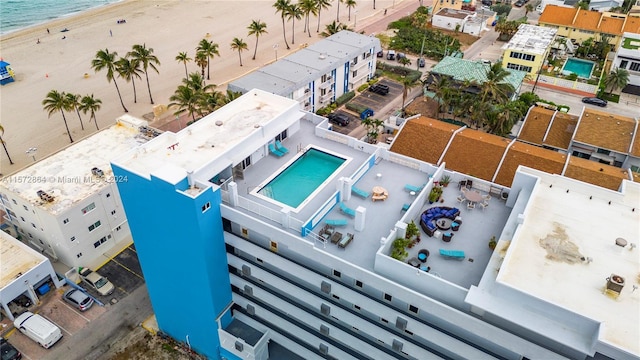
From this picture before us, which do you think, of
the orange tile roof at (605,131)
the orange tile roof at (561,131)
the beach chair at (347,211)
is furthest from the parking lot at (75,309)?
the orange tile roof at (605,131)

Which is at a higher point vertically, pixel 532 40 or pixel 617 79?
pixel 532 40

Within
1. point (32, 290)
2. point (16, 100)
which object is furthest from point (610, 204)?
point (16, 100)

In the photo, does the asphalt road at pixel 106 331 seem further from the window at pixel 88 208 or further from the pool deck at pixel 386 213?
the pool deck at pixel 386 213

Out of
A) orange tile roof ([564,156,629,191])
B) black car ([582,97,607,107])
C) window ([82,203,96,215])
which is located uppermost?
orange tile roof ([564,156,629,191])

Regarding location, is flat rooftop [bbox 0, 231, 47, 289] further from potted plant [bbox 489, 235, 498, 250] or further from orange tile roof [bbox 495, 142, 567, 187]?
orange tile roof [bbox 495, 142, 567, 187]

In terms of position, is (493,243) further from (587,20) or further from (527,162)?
(587,20)

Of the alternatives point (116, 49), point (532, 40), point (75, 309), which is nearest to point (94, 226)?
point (75, 309)

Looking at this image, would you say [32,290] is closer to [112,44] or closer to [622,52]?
[112,44]

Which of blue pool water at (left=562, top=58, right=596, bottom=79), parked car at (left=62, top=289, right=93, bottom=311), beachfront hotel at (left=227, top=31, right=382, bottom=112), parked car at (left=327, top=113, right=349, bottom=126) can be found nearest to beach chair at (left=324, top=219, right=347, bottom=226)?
parked car at (left=62, top=289, right=93, bottom=311)
